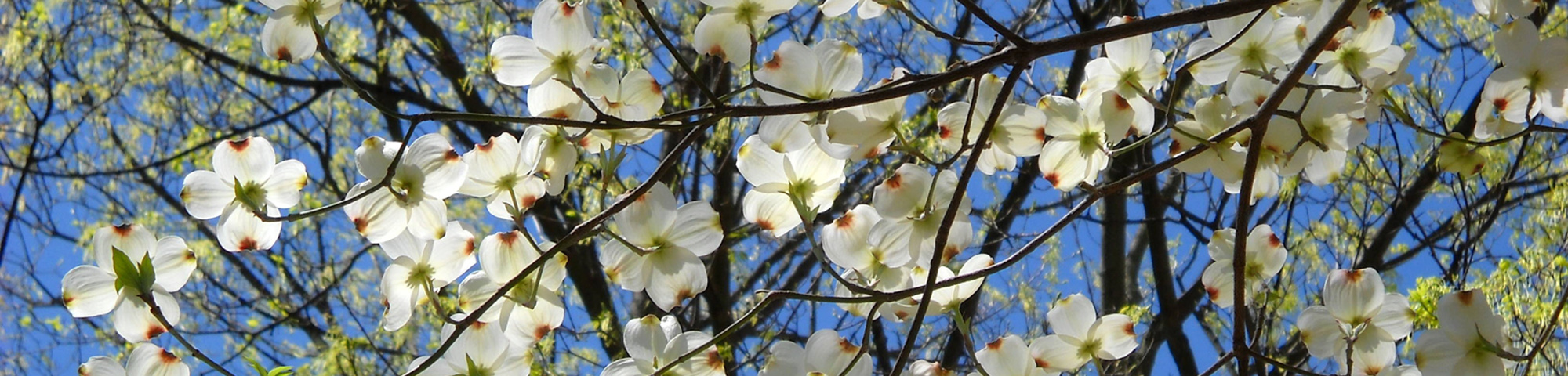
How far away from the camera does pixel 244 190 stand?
2.76ft

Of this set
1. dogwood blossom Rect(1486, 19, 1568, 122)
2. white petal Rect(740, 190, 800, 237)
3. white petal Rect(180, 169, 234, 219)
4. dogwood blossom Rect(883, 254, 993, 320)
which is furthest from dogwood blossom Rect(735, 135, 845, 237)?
dogwood blossom Rect(1486, 19, 1568, 122)

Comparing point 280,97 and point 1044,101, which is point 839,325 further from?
point 1044,101

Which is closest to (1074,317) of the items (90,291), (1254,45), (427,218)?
(1254,45)

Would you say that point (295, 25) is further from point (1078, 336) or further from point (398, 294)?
point (1078, 336)

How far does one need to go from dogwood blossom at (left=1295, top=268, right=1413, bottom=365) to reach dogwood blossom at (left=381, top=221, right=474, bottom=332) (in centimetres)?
59

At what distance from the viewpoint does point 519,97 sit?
3.44m

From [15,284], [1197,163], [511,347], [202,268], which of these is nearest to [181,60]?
[202,268]

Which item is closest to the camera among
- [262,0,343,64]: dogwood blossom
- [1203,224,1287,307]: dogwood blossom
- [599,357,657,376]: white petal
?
[262,0,343,64]: dogwood blossom

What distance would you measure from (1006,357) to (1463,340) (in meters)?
0.29

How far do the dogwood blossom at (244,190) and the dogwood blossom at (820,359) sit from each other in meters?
0.33

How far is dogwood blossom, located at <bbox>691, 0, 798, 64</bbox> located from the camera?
790 millimetres

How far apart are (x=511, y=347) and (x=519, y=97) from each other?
8.54 feet

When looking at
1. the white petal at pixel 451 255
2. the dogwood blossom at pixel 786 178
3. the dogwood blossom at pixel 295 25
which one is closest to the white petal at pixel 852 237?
the dogwood blossom at pixel 786 178

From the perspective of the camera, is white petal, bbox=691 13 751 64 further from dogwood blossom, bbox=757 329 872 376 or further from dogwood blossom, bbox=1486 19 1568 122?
dogwood blossom, bbox=1486 19 1568 122
